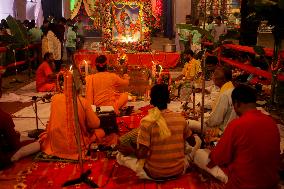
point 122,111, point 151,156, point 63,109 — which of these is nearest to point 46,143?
point 63,109

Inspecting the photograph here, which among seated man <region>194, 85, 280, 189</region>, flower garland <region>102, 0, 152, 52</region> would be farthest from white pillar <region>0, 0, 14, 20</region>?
seated man <region>194, 85, 280, 189</region>

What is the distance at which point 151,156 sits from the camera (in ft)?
12.7

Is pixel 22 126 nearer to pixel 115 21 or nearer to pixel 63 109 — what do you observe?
pixel 63 109

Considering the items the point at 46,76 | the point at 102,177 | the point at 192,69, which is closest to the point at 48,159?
the point at 102,177

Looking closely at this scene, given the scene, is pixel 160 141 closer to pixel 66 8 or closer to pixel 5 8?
pixel 5 8

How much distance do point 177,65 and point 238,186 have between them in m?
11.2

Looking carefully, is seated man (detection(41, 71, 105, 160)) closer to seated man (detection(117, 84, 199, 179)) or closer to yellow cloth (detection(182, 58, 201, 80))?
seated man (detection(117, 84, 199, 179))

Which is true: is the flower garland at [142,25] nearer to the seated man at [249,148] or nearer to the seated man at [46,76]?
the seated man at [46,76]

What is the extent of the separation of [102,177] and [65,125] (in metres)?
0.87

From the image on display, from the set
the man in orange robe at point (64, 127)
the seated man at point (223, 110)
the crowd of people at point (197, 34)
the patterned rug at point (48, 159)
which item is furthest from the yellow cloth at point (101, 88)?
the crowd of people at point (197, 34)

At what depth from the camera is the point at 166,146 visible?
382cm

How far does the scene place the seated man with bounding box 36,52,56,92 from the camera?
359 inches

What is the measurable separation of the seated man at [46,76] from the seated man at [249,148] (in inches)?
271

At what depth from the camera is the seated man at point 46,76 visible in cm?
911
